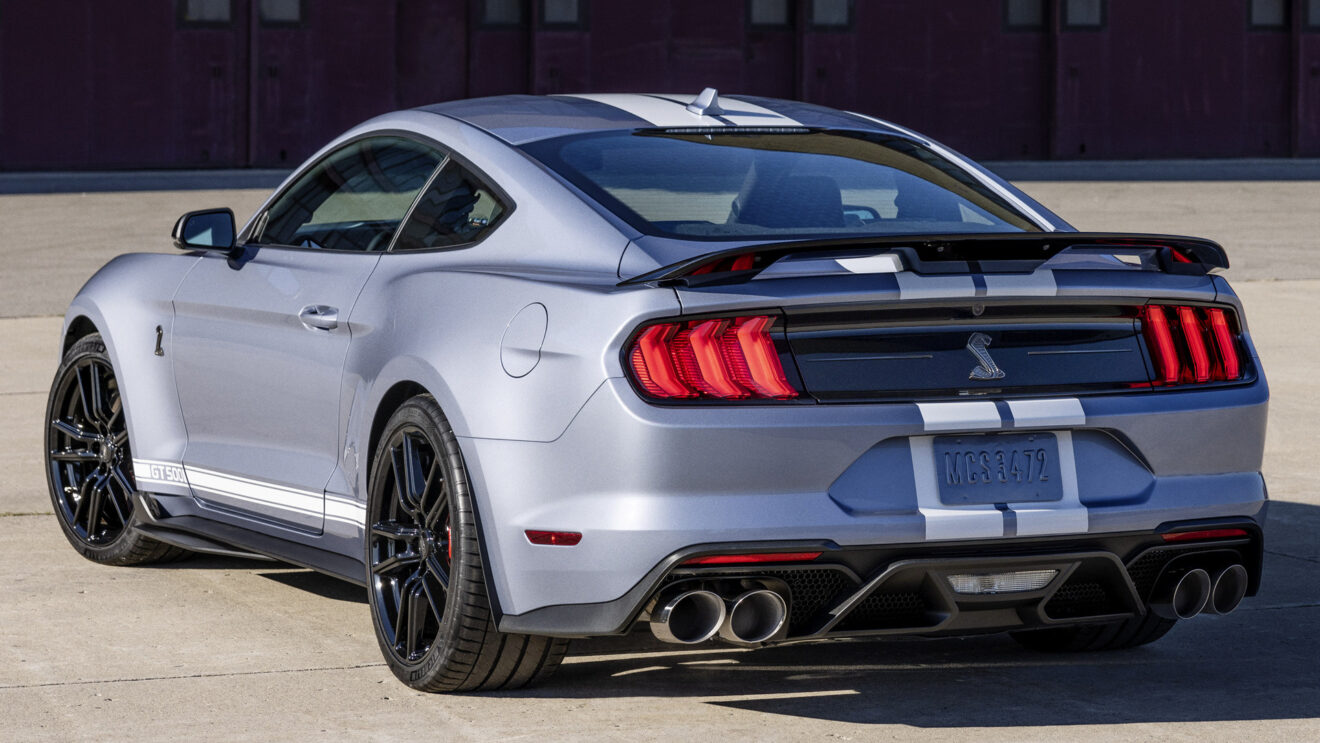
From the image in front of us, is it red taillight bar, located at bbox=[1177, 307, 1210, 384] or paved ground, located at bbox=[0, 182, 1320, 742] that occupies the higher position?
red taillight bar, located at bbox=[1177, 307, 1210, 384]

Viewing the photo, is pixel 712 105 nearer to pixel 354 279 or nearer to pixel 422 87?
pixel 354 279

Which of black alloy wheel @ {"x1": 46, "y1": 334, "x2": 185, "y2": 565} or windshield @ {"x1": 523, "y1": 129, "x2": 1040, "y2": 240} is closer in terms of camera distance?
windshield @ {"x1": 523, "y1": 129, "x2": 1040, "y2": 240}

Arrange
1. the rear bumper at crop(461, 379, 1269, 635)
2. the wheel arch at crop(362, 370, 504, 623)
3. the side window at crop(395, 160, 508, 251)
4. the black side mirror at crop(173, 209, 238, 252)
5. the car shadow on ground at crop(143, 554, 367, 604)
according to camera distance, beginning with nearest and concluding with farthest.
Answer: the rear bumper at crop(461, 379, 1269, 635) → the wheel arch at crop(362, 370, 504, 623) → the side window at crop(395, 160, 508, 251) → the black side mirror at crop(173, 209, 238, 252) → the car shadow on ground at crop(143, 554, 367, 604)

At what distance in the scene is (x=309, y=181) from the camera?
20.3 ft

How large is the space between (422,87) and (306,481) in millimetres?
23695

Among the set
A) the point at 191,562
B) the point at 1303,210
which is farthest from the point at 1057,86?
the point at 191,562

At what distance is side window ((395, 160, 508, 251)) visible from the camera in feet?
17.2

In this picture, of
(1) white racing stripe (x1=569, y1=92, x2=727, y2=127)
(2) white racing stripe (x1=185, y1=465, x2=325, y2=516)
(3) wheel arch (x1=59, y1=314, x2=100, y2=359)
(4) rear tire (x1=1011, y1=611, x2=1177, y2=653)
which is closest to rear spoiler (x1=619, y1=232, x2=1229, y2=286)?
(1) white racing stripe (x1=569, y1=92, x2=727, y2=127)

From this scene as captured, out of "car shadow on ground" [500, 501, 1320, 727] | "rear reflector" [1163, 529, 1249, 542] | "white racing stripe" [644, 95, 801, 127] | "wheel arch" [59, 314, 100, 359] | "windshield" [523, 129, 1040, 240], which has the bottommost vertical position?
"car shadow on ground" [500, 501, 1320, 727]

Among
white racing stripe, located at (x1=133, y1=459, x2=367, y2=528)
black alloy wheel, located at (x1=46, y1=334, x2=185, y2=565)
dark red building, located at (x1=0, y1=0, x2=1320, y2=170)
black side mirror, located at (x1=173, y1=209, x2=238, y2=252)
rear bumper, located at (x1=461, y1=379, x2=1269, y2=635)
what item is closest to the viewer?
rear bumper, located at (x1=461, y1=379, x2=1269, y2=635)

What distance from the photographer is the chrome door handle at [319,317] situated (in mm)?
→ 5441

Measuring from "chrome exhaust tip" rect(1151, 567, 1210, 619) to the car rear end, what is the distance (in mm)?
78

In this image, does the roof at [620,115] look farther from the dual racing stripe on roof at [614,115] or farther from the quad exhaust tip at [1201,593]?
the quad exhaust tip at [1201,593]

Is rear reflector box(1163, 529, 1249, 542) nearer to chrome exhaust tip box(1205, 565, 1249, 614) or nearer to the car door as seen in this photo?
chrome exhaust tip box(1205, 565, 1249, 614)
